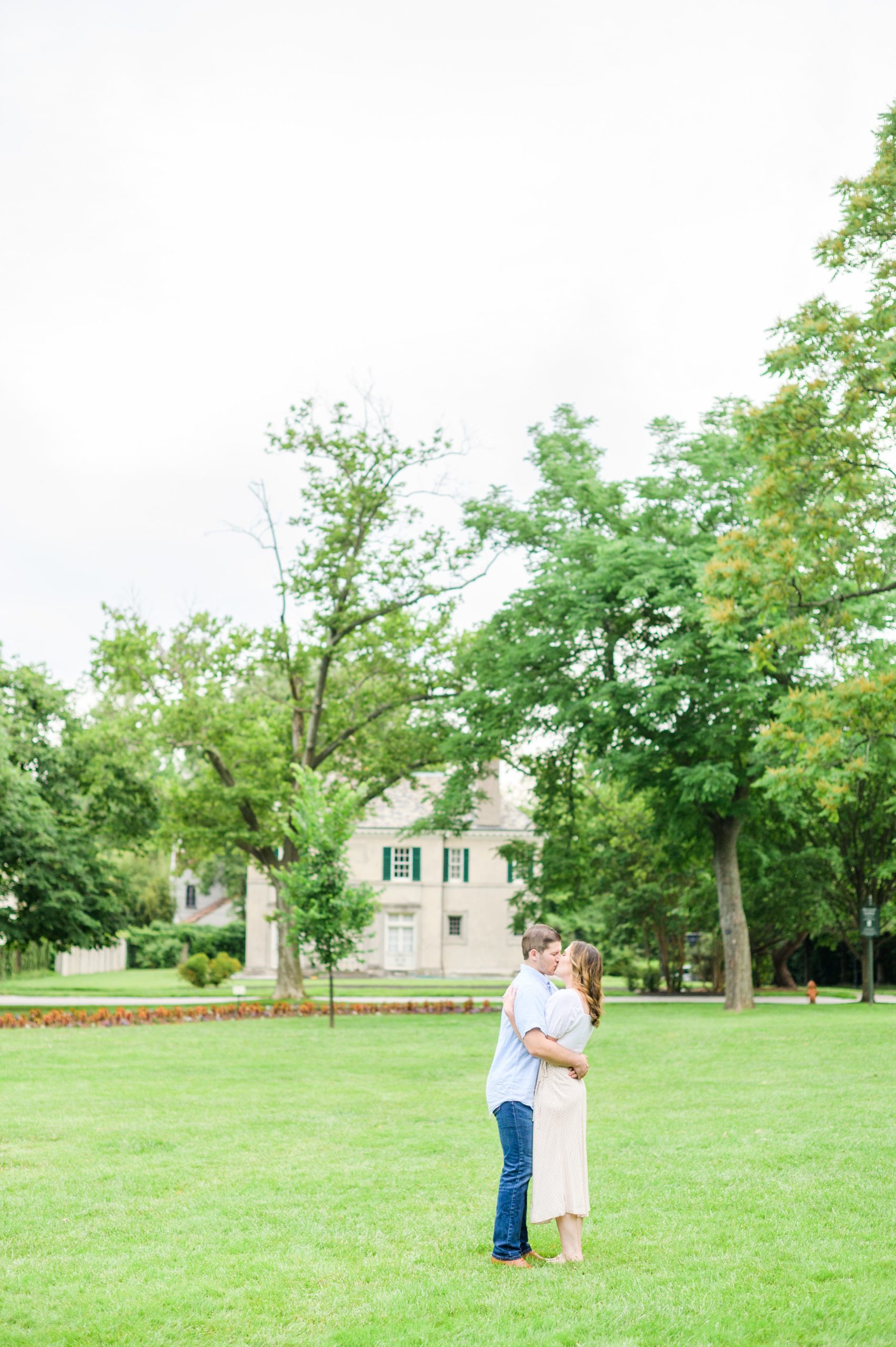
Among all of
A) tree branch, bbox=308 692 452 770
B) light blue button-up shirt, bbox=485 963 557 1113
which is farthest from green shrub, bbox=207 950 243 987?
light blue button-up shirt, bbox=485 963 557 1113

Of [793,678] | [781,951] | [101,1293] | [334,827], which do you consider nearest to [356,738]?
[334,827]

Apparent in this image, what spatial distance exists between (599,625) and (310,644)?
8.34 metres

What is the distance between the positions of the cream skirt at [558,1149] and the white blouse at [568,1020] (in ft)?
0.54

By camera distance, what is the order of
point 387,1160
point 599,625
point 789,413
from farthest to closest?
point 599,625 → point 789,413 → point 387,1160

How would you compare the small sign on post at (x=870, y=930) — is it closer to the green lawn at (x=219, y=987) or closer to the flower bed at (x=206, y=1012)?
the flower bed at (x=206, y=1012)

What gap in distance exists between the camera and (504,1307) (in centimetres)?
559

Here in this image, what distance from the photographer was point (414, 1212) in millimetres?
7477

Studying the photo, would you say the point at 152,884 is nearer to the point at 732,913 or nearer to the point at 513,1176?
the point at 732,913

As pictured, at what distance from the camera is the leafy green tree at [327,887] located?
21.6m

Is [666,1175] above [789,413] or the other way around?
the other way around

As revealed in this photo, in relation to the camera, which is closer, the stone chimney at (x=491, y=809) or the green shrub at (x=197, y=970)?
the green shrub at (x=197, y=970)

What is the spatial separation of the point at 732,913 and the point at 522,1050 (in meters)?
20.1

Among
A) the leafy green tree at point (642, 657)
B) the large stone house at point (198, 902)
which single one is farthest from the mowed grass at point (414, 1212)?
the large stone house at point (198, 902)

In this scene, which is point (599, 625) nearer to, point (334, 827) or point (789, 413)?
point (334, 827)
